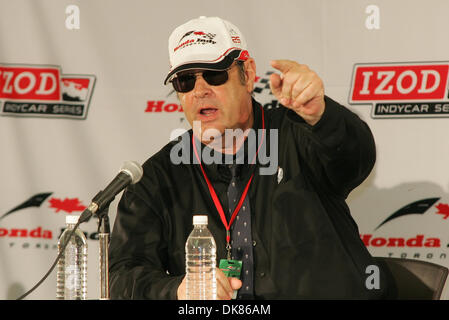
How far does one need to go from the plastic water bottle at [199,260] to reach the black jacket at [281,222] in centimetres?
5

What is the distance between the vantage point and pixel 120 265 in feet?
8.43

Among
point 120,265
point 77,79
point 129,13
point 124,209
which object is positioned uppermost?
point 129,13

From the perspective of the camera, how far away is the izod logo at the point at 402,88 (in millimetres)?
3643

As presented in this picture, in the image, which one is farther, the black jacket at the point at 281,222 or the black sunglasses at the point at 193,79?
the black sunglasses at the point at 193,79

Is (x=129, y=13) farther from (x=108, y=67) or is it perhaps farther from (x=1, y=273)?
(x=1, y=273)

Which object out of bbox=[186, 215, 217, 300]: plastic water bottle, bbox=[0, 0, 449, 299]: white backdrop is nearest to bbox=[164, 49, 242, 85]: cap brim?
bbox=[186, 215, 217, 300]: plastic water bottle

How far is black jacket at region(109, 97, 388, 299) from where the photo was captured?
247cm

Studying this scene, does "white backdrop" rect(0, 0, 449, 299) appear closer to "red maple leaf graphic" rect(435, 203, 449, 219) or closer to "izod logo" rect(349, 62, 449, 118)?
"izod logo" rect(349, 62, 449, 118)

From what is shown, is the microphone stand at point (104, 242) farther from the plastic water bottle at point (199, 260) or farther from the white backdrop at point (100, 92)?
the white backdrop at point (100, 92)

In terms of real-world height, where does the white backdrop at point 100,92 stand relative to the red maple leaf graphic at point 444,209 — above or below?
above

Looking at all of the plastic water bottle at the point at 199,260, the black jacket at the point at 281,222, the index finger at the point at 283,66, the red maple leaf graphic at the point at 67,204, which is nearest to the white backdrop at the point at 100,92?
the red maple leaf graphic at the point at 67,204

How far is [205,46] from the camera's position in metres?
2.66
